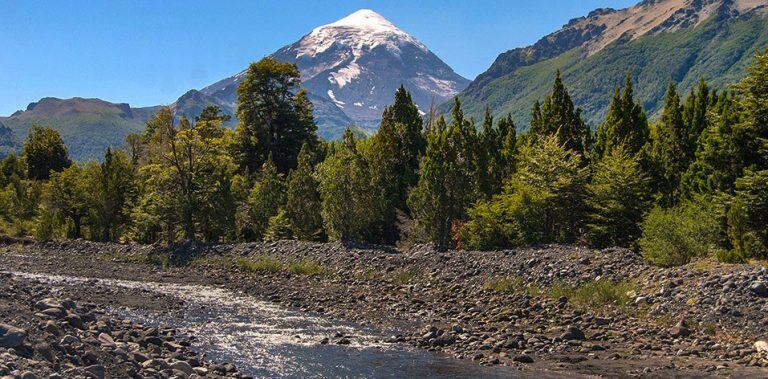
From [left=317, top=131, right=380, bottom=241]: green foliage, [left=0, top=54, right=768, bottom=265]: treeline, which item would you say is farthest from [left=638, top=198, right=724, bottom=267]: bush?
[left=317, top=131, right=380, bottom=241]: green foliage

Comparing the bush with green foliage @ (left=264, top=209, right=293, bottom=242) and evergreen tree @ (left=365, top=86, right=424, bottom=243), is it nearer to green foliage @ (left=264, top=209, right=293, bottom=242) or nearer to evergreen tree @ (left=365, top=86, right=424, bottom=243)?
evergreen tree @ (left=365, top=86, right=424, bottom=243)

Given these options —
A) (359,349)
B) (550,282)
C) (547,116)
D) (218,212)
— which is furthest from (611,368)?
(218,212)

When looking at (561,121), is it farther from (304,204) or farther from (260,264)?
(260,264)

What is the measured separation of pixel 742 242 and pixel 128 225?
2276 inches

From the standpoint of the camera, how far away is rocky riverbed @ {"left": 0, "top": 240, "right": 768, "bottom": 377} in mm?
21328

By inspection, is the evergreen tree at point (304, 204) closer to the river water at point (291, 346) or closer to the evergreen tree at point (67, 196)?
the river water at point (291, 346)

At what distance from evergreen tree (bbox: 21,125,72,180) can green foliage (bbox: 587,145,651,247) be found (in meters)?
77.2

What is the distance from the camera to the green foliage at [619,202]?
41750mm

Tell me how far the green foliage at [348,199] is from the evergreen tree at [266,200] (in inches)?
326

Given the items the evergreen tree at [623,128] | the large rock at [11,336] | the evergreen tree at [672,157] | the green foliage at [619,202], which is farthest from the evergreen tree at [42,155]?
the large rock at [11,336]

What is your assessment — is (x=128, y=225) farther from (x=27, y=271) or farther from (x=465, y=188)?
(x=465, y=188)

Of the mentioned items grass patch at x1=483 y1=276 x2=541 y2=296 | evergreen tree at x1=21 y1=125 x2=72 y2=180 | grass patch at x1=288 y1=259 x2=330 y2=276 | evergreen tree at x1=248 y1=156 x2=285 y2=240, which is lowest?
grass patch at x1=483 y1=276 x2=541 y2=296

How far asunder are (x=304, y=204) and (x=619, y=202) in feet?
86.4

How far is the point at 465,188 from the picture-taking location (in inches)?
1871
